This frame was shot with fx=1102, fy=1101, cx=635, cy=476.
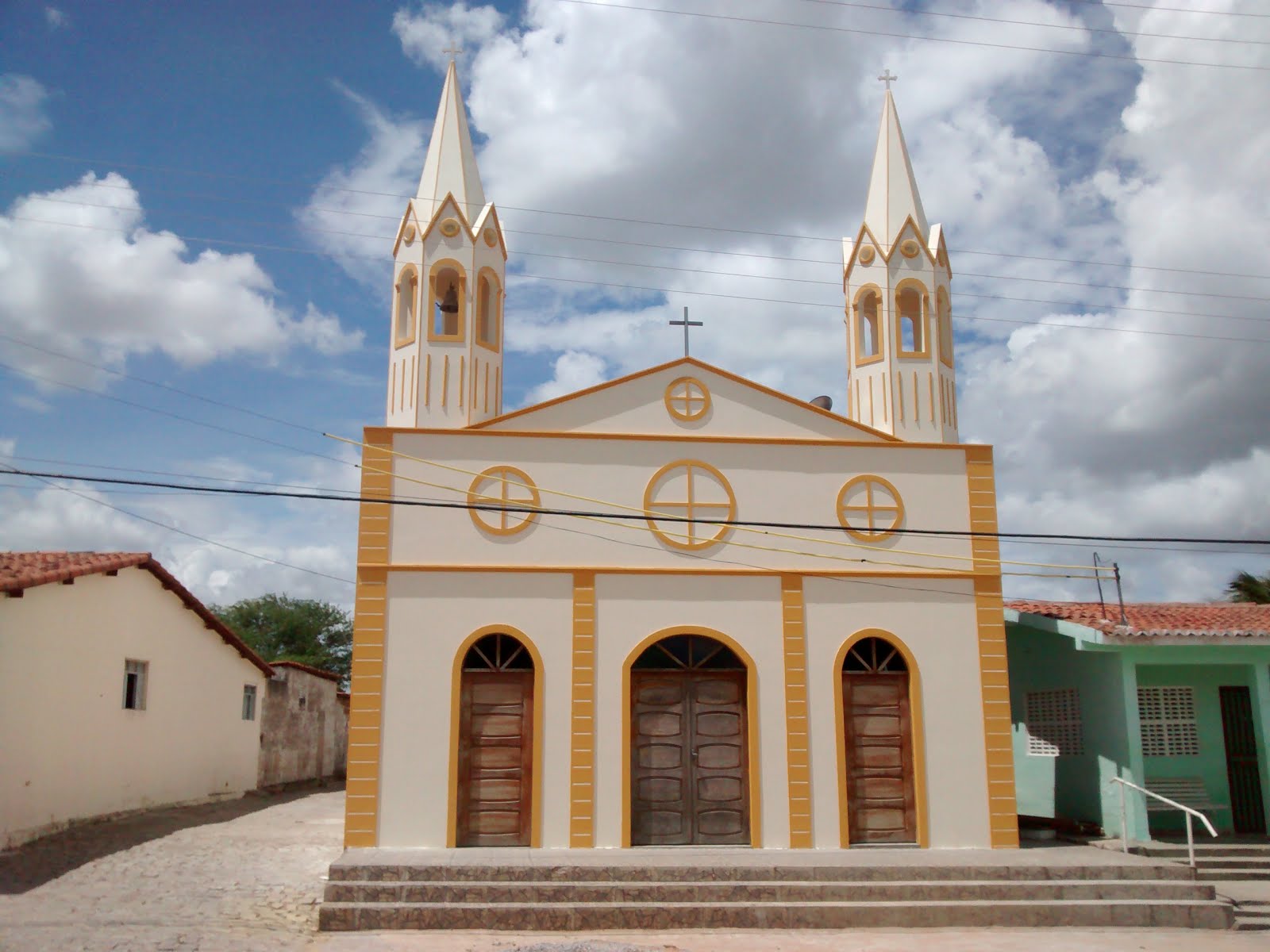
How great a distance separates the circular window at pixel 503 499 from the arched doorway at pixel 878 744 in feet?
14.7

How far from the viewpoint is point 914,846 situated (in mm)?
13680

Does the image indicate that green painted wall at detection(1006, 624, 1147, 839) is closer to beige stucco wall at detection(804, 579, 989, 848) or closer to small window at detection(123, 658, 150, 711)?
beige stucco wall at detection(804, 579, 989, 848)

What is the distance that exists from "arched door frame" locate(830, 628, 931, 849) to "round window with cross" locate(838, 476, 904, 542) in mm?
1304

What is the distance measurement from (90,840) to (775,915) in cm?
902

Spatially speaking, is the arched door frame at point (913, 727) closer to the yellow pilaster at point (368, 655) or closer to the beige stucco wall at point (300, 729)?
the yellow pilaster at point (368, 655)

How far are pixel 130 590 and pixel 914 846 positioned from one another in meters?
12.2

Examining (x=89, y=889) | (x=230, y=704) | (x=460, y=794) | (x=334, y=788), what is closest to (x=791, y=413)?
(x=460, y=794)

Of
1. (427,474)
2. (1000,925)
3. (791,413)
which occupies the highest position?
(791,413)

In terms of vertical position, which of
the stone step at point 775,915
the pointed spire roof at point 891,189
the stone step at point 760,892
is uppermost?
the pointed spire roof at point 891,189

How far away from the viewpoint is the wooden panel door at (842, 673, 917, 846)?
13781mm

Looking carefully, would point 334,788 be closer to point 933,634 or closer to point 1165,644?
point 933,634

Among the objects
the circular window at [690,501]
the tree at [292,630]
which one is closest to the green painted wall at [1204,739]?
the circular window at [690,501]

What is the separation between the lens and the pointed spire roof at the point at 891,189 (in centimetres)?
1639

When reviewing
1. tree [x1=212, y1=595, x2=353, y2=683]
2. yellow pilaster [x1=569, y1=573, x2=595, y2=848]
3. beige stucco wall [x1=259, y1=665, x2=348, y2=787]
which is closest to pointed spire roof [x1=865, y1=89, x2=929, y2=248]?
yellow pilaster [x1=569, y1=573, x2=595, y2=848]
